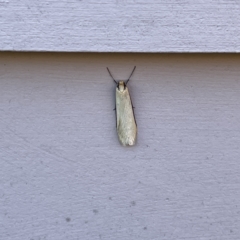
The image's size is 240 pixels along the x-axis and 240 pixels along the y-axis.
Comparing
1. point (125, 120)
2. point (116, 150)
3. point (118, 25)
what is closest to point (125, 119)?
point (125, 120)

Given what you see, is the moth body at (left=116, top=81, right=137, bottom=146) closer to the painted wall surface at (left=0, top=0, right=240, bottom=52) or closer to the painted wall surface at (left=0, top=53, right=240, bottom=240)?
the painted wall surface at (left=0, top=53, right=240, bottom=240)

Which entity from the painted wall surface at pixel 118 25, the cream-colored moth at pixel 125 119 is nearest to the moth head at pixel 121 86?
the cream-colored moth at pixel 125 119

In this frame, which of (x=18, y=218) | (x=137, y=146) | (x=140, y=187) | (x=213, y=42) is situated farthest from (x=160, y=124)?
(x=18, y=218)

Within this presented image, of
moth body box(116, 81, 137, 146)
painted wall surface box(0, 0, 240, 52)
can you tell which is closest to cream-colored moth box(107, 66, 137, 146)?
moth body box(116, 81, 137, 146)

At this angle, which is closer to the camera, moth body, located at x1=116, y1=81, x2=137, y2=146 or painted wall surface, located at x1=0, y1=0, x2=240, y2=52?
painted wall surface, located at x1=0, y1=0, x2=240, y2=52

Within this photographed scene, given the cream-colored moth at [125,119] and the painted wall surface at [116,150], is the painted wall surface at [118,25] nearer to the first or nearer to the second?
the painted wall surface at [116,150]

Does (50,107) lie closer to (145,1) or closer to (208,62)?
(145,1)

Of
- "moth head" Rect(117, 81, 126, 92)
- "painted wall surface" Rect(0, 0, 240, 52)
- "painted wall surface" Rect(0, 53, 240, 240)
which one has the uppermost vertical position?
"painted wall surface" Rect(0, 0, 240, 52)
